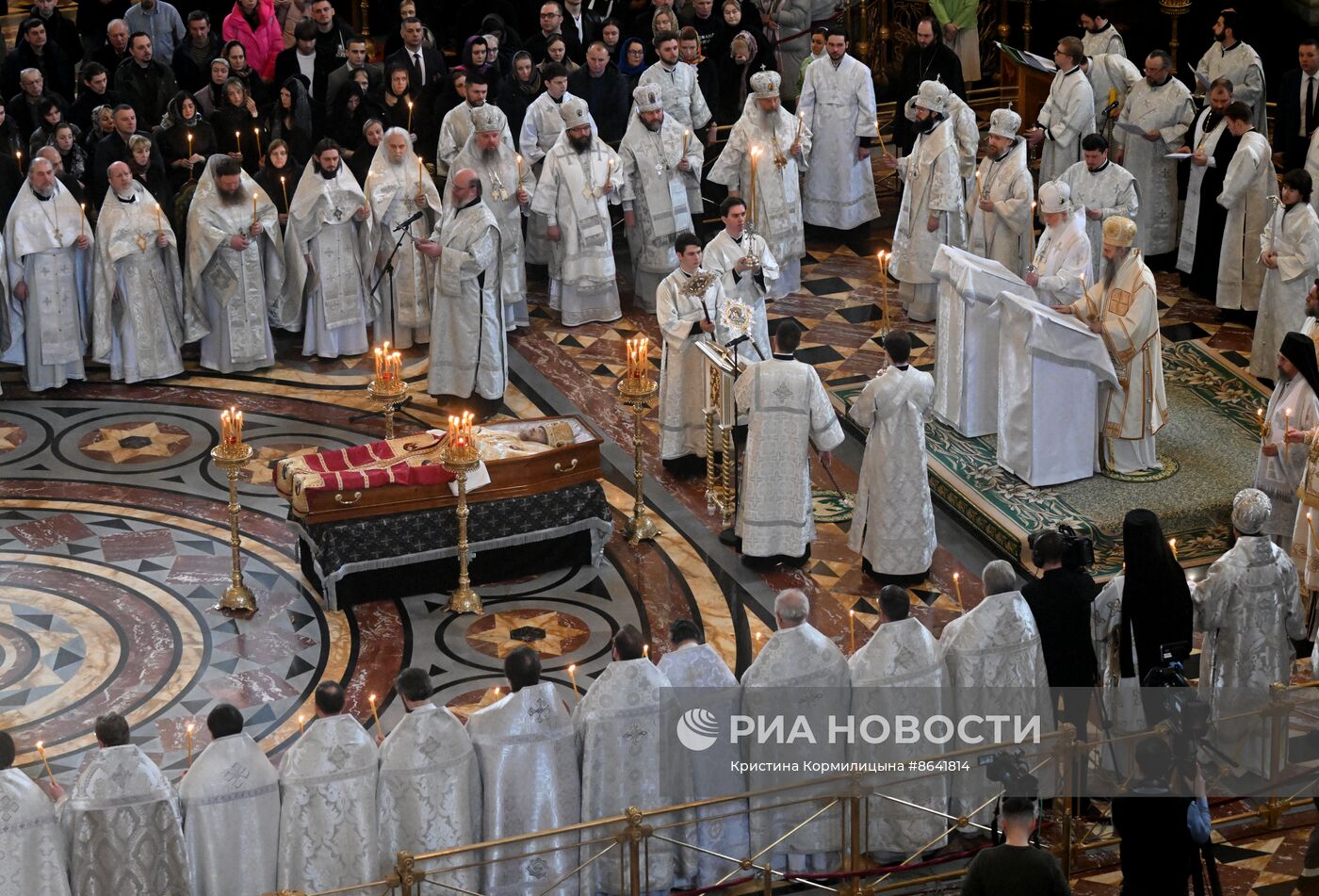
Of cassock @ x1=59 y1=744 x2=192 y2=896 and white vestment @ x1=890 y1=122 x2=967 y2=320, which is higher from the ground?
white vestment @ x1=890 y1=122 x2=967 y2=320

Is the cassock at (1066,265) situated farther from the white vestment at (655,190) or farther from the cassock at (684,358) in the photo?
the white vestment at (655,190)

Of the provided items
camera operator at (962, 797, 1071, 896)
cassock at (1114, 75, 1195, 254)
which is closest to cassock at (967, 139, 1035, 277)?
cassock at (1114, 75, 1195, 254)

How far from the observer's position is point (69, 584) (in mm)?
11453

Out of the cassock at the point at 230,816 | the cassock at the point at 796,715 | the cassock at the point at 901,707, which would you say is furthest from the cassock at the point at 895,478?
the cassock at the point at 230,816

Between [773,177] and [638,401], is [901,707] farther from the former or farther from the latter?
[773,177]

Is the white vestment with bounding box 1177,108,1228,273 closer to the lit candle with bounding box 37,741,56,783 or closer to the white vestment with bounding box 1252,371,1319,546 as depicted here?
the white vestment with bounding box 1252,371,1319,546

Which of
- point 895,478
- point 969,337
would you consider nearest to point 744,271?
point 969,337

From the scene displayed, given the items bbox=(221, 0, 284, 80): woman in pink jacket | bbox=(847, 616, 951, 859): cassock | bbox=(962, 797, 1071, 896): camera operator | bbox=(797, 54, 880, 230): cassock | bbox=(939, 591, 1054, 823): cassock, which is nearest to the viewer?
bbox=(962, 797, 1071, 896): camera operator

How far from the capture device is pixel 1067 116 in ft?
50.9

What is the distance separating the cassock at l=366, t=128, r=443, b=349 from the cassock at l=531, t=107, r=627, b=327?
851mm

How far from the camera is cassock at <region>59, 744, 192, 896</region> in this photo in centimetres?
801

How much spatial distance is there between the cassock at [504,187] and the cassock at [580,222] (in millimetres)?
179

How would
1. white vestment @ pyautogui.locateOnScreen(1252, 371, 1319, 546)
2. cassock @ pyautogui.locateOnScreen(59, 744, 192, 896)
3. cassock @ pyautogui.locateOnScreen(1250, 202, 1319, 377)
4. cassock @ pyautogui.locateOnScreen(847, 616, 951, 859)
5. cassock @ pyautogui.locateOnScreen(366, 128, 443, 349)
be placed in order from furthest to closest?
cassock @ pyautogui.locateOnScreen(366, 128, 443, 349) → cassock @ pyautogui.locateOnScreen(1250, 202, 1319, 377) → white vestment @ pyautogui.locateOnScreen(1252, 371, 1319, 546) → cassock @ pyautogui.locateOnScreen(847, 616, 951, 859) → cassock @ pyautogui.locateOnScreen(59, 744, 192, 896)

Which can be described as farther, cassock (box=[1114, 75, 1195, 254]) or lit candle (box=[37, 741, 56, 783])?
cassock (box=[1114, 75, 1195, 254])
